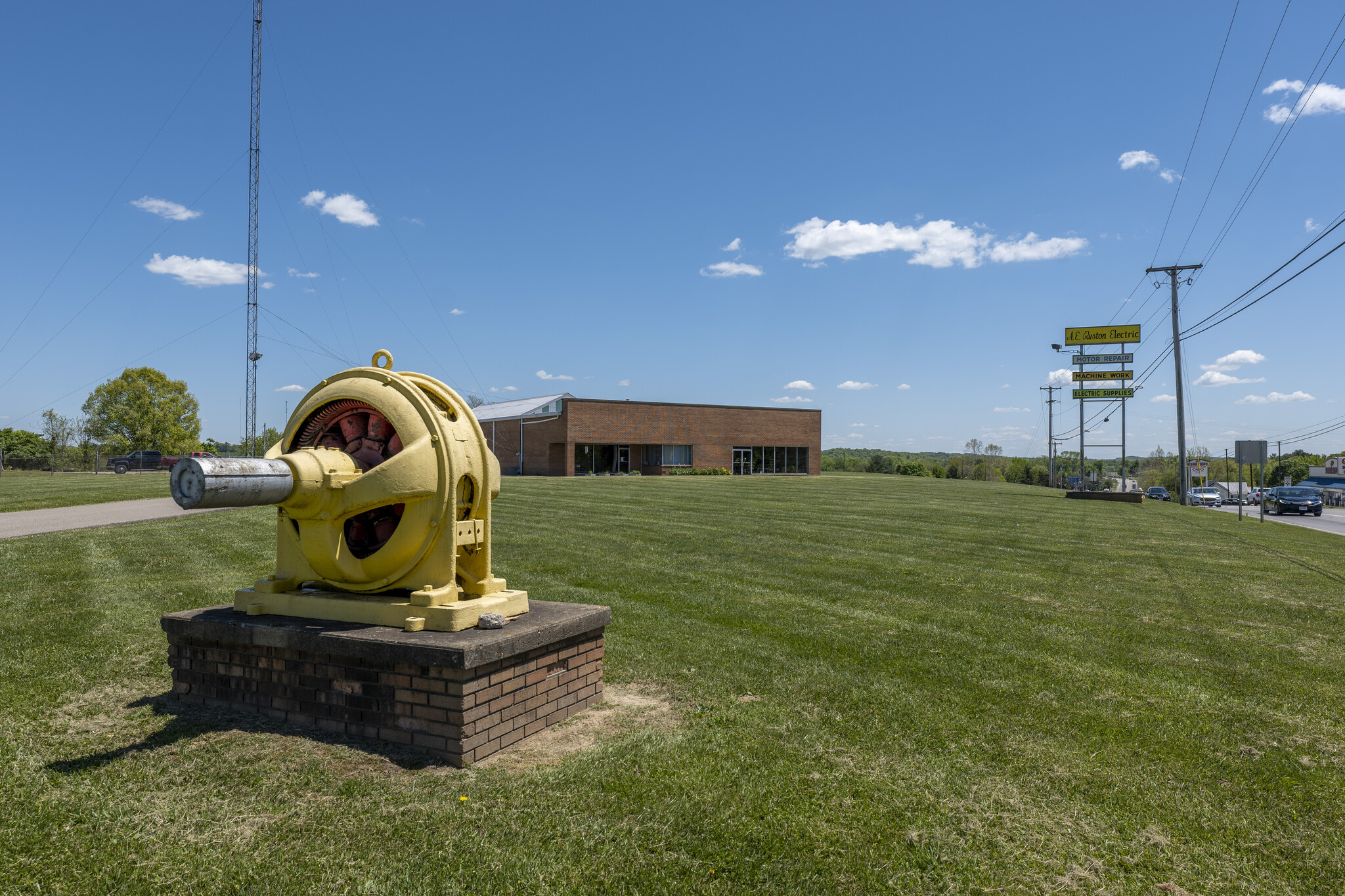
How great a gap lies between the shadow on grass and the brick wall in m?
0.05

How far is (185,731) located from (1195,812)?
531 cm

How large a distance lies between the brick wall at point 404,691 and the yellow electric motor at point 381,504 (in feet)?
0.95

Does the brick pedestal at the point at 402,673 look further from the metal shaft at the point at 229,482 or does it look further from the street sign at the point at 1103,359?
the street sign at the point at 1103,359

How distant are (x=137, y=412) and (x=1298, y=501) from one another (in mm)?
74430

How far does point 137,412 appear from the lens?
191ft

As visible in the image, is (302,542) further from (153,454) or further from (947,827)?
(153,454)

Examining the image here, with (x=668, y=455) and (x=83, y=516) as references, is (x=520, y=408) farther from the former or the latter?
(x=83, y=516)

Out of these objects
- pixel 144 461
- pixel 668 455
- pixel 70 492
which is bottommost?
pixel 70 492

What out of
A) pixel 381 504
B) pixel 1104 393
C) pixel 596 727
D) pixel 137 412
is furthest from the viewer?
pixel 137 412

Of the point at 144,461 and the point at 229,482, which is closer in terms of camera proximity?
the point at 229,482

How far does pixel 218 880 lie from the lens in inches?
111

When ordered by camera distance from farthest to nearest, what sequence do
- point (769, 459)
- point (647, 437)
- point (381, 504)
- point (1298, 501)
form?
point (769, 459), point (647, 437), point (1298, 501), point (381, 504)

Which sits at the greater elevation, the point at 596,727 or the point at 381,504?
the point at 381,504

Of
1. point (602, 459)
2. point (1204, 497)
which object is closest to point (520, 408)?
point (602, 459)
